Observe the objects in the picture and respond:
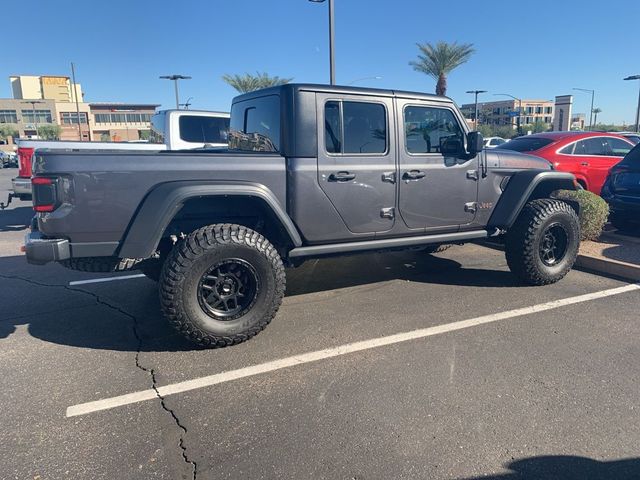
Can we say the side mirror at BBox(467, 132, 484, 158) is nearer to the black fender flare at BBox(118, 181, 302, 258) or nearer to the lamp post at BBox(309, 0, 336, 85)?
the black fender flare at BBox(118, 181, 302, 258)

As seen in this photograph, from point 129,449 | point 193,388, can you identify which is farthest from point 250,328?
point 129,449

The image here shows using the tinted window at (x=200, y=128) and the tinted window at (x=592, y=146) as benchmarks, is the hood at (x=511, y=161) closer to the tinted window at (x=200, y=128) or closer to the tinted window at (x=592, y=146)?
the tinted window at (x=592, y=146)

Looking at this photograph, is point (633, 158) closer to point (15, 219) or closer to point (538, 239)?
point (538, 239)

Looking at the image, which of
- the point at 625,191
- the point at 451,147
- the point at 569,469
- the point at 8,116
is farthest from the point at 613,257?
the point at 8,116

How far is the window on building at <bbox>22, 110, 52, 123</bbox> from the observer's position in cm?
8261

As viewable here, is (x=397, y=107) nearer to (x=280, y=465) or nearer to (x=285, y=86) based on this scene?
(x=285, y=86)

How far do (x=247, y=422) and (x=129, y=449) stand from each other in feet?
2.10

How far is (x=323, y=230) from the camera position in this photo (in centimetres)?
421

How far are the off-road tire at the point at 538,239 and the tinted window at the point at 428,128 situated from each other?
120 centimetres

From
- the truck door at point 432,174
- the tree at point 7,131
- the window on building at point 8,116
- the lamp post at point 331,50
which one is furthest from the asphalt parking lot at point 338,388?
the window on building at point 8,116

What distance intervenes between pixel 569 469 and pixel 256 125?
143 inches

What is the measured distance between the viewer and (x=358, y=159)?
4.27 meters

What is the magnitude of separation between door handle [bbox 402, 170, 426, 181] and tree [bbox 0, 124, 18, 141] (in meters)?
80.5

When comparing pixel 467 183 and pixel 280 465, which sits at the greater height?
pixel 467 183
